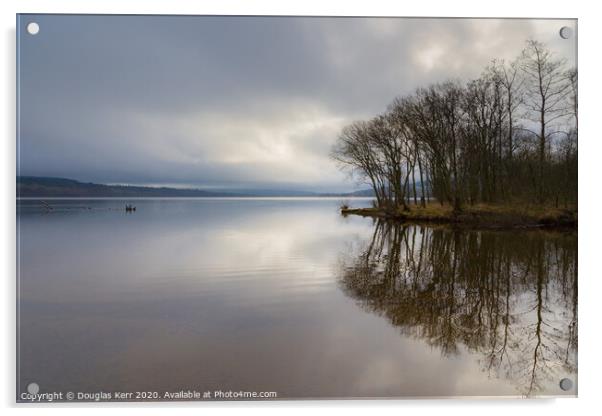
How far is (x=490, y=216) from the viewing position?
903 centimetres

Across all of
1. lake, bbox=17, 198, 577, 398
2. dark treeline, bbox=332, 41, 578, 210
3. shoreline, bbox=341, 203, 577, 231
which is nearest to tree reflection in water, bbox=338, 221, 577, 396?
lake, bbox=17, 198, 577, 398

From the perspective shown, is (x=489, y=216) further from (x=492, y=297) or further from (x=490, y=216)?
(x=492, y=297)

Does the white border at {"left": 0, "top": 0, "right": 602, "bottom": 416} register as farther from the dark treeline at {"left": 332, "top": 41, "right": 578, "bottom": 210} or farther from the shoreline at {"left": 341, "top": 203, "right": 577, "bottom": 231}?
the shoreline at {"left": 341, "top": 203, "right": 577, "bottom": 231}

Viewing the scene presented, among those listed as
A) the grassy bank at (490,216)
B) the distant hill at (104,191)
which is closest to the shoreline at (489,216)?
the grassy bank at (490,216)

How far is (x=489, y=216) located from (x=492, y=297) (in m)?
4.44

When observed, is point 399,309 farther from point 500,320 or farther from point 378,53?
point 378,53

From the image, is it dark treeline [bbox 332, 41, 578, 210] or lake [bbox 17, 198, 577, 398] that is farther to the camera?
dark treeline [bbox 332, 41, 578, 210]

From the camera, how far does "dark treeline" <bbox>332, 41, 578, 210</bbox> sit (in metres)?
5.07

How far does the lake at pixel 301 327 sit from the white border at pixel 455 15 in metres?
0.16

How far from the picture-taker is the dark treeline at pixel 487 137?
16.6 ft

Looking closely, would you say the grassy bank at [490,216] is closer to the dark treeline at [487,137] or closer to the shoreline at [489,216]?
the shoreline at [489,216]

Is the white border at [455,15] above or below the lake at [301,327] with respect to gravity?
above

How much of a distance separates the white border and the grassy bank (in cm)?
68
